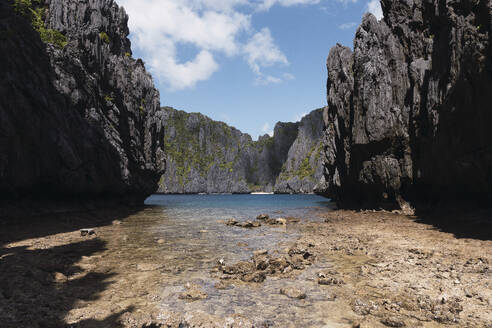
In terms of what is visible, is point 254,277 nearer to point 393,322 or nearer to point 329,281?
point 329,281

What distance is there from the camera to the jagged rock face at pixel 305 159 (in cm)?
17225

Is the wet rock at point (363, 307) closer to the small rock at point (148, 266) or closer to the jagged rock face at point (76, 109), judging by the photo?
the small rock at point (148, 266)

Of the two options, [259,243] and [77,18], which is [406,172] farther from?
[77,18]

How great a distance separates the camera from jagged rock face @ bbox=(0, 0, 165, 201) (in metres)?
21.7

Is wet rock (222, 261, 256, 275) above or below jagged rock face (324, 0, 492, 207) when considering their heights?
below

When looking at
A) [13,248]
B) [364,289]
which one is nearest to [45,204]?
[13,248]

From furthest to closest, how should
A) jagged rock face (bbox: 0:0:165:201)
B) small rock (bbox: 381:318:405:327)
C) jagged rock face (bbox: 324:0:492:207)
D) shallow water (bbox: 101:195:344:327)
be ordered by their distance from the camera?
jagged rock face (bbox: 0:0:165:201) → jagged rock face (bbox: 324:0:492:207) → shallow water (bbox: 101:195:344:327) → small rock (bbox: 381:318:405:327)

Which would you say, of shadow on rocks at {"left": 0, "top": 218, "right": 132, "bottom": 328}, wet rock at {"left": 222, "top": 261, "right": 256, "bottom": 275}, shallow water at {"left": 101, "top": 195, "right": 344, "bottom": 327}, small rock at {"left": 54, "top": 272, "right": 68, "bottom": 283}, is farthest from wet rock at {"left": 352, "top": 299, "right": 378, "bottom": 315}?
small rock at {"left": 54, "top": 272, "right": 68, "bottom": 283}

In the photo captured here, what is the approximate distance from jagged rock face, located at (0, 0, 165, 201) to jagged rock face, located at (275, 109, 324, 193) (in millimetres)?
131619

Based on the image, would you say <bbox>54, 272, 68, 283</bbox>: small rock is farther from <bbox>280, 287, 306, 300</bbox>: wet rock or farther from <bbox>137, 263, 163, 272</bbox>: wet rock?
<bbox>280, 287, 306, 300</bbox>: wet rock

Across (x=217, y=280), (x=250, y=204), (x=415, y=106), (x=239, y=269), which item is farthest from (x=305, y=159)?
(x=217, y=280)

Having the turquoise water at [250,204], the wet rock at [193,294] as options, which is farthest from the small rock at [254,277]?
the turquoise water at [250,204]

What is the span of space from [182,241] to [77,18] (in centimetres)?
3695

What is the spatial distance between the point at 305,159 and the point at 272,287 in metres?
180
